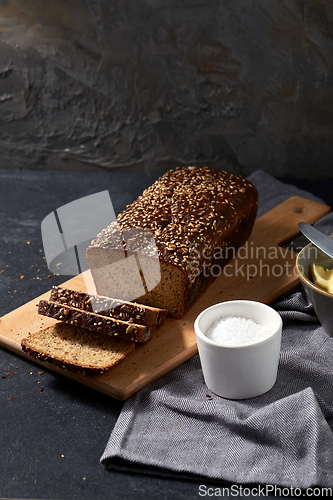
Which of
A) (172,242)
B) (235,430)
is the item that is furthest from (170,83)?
(235,430)

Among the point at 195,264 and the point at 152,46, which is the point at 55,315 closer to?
the point at 195,264

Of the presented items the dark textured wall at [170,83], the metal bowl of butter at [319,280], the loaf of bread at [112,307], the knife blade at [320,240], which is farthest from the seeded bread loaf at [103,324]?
the dark textured wall at [170,83]

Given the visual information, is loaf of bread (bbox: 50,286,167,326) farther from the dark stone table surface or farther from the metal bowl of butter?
the metal bowl of butter

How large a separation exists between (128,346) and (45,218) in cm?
167

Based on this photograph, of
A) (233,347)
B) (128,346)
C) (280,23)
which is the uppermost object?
(280,23)

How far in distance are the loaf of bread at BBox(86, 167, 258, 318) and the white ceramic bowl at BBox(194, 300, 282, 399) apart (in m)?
0.43

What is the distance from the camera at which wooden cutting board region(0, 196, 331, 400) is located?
2156 millimetres

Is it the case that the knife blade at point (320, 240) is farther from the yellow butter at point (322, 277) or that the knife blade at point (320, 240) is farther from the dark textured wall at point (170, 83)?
the dark textured wall at point (170, 83)

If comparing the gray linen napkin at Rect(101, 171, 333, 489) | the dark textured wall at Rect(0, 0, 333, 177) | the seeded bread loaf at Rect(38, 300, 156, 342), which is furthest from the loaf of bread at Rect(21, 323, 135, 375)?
the dark textured wall at Rect(0, 0, 333, 177)

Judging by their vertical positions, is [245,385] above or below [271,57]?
below

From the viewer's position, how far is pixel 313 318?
2441mm

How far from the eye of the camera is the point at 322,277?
2.32 metres

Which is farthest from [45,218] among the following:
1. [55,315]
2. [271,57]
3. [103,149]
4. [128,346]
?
[271,57]

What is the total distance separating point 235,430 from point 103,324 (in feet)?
2.35
